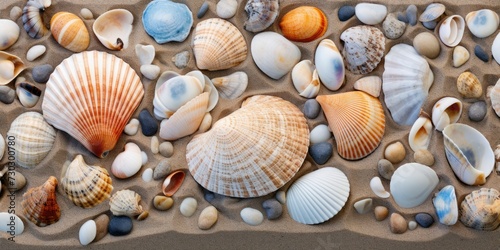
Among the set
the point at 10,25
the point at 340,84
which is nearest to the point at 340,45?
the point at 340,84

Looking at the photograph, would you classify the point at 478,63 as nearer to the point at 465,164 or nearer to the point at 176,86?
the point at 465,164

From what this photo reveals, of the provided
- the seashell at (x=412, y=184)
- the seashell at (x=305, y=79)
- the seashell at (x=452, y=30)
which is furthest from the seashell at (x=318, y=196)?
the seashell at (x=452, y=30)

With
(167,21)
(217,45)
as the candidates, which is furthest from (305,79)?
(167,21)

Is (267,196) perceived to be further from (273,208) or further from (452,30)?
(452,30)

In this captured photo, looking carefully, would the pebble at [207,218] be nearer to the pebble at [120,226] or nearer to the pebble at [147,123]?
the pebble at [120,226]

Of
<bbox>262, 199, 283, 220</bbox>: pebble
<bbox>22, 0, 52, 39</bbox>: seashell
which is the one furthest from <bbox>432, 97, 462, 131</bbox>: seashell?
<bbox>22, 0, 52, 39</bbox>: seashell

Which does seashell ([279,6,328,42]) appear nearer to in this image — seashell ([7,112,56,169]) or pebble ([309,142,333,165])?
pebble ([309,142,333,165])
